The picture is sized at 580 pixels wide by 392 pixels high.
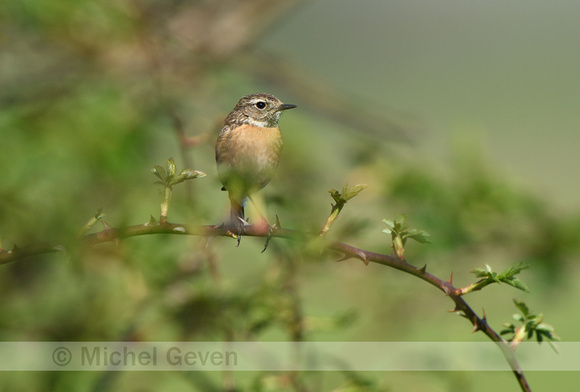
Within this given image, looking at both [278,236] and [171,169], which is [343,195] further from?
[171,169]

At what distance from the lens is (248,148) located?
1783 millimetres

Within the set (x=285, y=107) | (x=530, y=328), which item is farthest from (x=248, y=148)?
(x=530, y=328)

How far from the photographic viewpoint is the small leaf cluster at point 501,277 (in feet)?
4.49

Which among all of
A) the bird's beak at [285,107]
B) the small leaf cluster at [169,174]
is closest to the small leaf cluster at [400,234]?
the small leaf cluster at [169,174]

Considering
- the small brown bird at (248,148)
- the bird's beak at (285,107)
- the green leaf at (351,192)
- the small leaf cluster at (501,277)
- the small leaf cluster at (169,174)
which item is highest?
the bird's beak at (285,107)

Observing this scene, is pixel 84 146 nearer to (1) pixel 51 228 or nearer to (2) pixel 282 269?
(1) pixel 51 228

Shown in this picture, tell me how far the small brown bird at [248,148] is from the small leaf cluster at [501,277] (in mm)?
501

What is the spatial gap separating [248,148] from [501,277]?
0.73 meters

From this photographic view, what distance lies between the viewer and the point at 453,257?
10.8 feet

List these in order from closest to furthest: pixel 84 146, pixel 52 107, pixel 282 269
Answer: pixel 282 269
pixel 84 146
pixel 52 107

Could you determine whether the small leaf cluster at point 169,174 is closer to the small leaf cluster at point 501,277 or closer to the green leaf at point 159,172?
the green leaf at point 159,172

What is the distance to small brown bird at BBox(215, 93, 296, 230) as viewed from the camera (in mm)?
1448

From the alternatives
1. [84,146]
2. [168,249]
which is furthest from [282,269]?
[84,146]

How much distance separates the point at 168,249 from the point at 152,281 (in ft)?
1.68
